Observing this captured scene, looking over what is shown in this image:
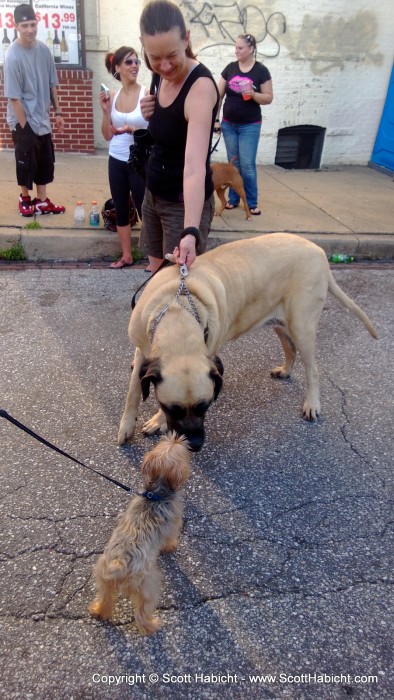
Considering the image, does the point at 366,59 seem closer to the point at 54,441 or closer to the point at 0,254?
the point at 0,254

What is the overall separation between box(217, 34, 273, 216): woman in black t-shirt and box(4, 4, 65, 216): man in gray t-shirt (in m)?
2.22

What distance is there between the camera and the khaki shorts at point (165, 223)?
3.21m

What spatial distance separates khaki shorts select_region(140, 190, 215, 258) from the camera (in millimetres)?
3205

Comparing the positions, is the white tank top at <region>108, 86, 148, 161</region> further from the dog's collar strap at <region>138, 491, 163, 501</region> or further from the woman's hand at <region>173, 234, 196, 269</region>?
the dog's collar strap at <region>138, 491, 163, 501</region>

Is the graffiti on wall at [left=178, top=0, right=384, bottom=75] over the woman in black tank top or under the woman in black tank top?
over

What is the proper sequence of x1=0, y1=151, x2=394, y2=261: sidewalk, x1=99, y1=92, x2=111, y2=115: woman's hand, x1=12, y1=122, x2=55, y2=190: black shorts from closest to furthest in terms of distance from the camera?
1. x1=99, y1=92, x2=111, y2=115: woman's hand
2. x1=12, y1=122, x2=55, y2=190: black shorts
3. x1=0, y1=151, x2=394, y2=261: sidewalk

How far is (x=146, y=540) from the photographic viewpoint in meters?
1.99

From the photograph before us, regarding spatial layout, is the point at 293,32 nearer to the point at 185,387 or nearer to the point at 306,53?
the point at 306,53

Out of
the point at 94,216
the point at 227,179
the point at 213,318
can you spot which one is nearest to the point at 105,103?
the point at 94,216

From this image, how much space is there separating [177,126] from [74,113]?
6.37 meters

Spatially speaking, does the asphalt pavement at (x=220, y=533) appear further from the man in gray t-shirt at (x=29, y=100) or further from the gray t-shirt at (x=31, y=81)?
the gray t-shirt at (x=31, y=81)

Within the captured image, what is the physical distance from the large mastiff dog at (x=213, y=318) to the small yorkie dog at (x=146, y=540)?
0.30 metres

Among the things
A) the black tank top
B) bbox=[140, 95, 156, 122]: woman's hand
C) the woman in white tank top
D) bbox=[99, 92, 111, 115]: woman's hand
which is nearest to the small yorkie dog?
the black tank top

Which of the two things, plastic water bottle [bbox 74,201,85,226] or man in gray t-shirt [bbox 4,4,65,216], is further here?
plastic water bottle [bbox 74,201,85,226]
